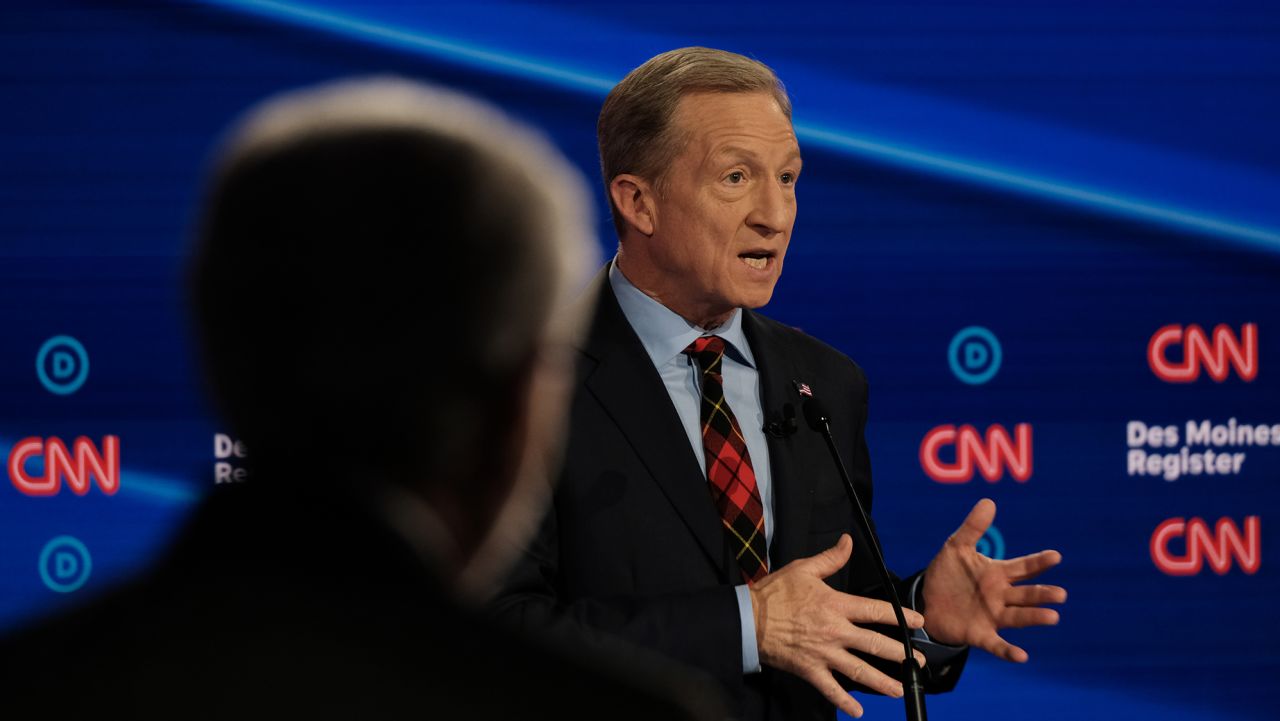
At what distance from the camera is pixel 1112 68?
3.39 metres

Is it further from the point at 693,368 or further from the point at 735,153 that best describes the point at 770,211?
the point at 693,368

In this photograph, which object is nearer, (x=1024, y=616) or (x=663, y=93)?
(x=1024, y=616)

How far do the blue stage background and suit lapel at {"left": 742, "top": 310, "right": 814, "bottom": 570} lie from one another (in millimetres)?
1143

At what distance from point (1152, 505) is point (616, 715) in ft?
9.90

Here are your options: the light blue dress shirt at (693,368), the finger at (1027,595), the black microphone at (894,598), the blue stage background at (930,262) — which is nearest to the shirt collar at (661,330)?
the light blue dress shirt at (693,368)

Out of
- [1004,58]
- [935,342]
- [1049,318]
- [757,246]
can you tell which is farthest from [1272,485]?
[757,246]

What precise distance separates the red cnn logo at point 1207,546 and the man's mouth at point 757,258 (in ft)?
5.53

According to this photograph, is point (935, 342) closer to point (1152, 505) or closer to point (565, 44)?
point (1152, 505)

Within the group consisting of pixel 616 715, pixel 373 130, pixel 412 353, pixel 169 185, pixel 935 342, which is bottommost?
pixel 616 715

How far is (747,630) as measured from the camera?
187 centimetres

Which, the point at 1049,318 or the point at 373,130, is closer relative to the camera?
the point at 373,130

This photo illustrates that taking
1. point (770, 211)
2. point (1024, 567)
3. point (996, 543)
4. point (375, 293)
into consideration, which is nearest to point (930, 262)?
point (996, 543)

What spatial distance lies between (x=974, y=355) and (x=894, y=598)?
1.61 m

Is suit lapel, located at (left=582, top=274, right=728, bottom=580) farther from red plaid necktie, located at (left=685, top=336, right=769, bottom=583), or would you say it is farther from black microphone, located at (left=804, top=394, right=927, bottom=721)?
black microphone, located at (left=804, top=394, right=927, bottom=721)
